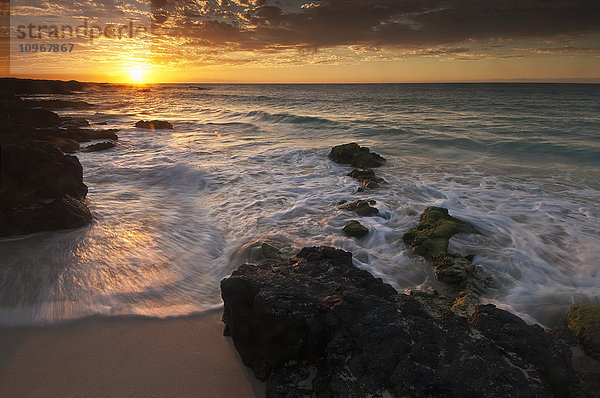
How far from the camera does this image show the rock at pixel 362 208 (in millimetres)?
7488

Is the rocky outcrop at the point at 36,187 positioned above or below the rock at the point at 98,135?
below

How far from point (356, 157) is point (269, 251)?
7595 mm

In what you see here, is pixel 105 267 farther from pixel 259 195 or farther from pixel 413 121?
pixel 413 121

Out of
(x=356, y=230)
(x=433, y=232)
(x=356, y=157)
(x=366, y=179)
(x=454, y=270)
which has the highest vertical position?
(x=356, y=157)

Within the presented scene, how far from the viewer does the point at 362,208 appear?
7.59m

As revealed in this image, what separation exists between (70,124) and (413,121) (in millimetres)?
23413

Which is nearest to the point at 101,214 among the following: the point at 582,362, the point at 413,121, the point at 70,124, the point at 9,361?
the point at 9,361

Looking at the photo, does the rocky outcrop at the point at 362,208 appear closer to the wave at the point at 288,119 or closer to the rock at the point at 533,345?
the rock at the point at 533,345

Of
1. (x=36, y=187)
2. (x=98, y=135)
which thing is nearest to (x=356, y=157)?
(x=36, y=187)

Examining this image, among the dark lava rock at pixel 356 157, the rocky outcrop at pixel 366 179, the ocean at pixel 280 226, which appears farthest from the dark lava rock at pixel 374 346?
the dark lava rock at pixel 356 157

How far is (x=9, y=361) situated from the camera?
10.6 ft

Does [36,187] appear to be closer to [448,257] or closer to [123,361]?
[123,361]

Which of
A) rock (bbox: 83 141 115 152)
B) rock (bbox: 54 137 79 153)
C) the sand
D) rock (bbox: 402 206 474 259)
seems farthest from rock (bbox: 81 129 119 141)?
rock (bbox: 402 206 474 259)

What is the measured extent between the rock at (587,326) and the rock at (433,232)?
1.89 meters
